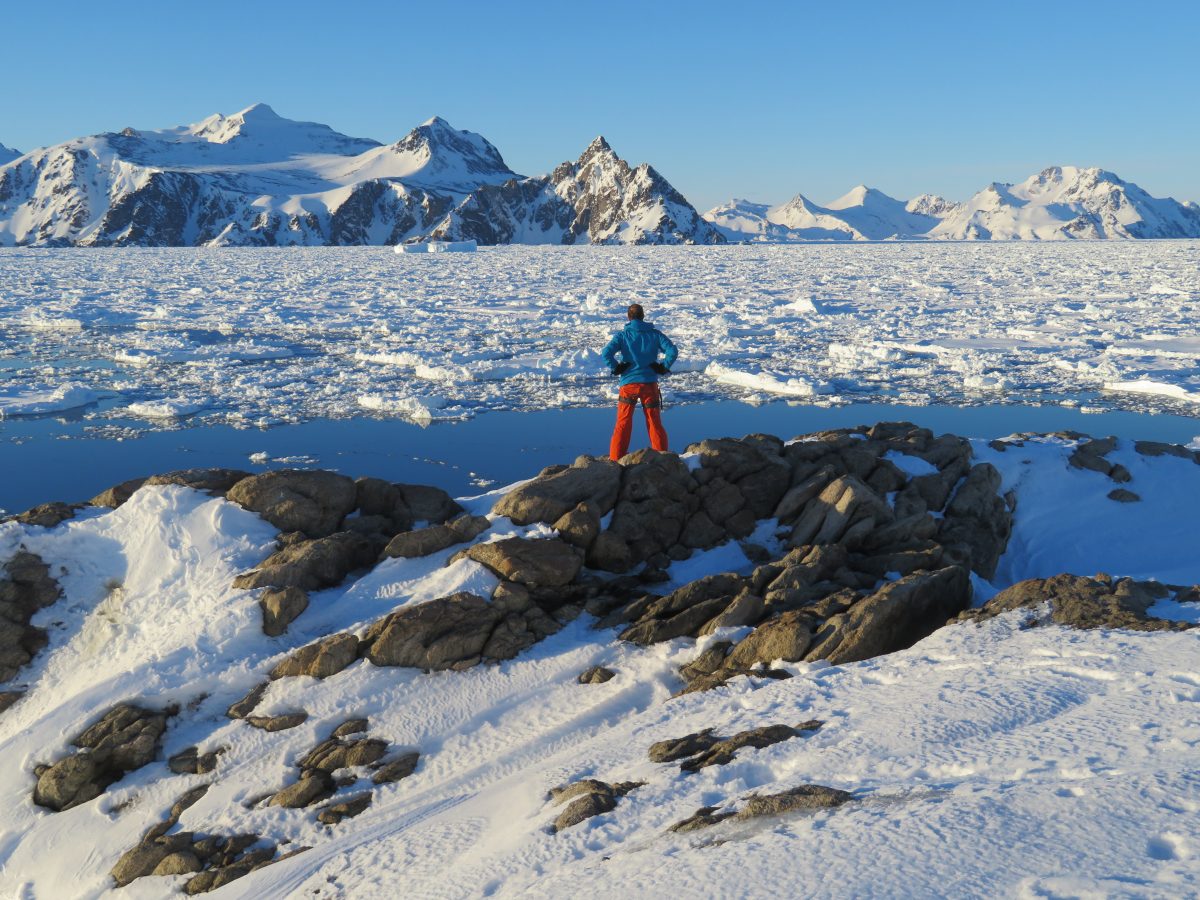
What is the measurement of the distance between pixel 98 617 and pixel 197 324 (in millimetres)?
19787

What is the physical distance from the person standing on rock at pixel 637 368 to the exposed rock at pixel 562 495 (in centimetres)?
78

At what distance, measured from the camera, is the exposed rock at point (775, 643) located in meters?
5.98

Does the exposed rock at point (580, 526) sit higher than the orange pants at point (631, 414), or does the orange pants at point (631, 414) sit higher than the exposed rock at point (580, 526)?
the orange pants at point (631, 414)

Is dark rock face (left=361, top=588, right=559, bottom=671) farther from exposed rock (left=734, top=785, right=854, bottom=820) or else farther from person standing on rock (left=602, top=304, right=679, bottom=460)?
exposed rock (left=734, top=785, right=854, bottom=820)

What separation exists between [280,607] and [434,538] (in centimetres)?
128

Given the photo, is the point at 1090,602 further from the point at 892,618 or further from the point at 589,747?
the point at 589,747

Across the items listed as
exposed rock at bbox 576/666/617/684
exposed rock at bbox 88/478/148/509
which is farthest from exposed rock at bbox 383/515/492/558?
exposed rock at bbox 88/478/148/509

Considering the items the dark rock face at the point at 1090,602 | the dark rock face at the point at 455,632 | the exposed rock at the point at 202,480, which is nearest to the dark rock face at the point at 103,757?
the dark rock face at the point at 455,632

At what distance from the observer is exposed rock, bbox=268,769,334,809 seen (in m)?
5.37

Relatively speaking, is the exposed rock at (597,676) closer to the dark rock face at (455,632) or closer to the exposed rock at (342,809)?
the dark rock face at (455,632)

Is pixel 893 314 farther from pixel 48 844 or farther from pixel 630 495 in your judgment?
pixel 48 844

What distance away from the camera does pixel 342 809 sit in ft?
17.2

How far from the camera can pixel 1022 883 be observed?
319 cm

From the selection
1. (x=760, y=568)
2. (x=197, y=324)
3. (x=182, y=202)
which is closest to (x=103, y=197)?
(x=182, y=202)
